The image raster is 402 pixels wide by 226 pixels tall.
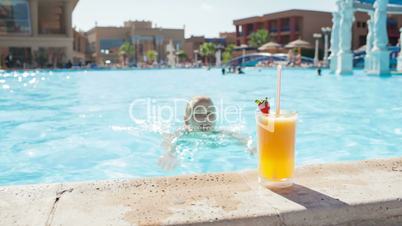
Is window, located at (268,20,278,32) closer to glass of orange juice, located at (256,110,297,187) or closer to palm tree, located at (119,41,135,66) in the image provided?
palm tree, located at (119,41,135,66)

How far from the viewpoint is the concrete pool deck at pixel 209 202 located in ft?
4.97

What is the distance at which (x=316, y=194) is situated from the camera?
1.75m

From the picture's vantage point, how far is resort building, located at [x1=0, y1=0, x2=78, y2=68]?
3584 centimetres

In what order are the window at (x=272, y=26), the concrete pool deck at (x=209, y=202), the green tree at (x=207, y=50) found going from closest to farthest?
the concrete pool deck at (x=209, y=202)
the window at (x=272, y=26)
the green tree at (x=207, y=50)

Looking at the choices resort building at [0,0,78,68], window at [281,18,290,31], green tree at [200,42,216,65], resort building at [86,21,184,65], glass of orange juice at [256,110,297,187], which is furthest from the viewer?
resort building at [86,21,184,65]

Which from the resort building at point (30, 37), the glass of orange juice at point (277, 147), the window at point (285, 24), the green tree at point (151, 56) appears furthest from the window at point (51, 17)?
the glass of orange juice at point (277, 147)

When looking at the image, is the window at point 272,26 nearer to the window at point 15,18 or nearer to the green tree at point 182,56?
the green tree at point 182,56

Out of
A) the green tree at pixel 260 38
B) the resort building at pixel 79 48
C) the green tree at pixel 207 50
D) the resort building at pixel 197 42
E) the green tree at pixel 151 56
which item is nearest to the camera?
the resort building at pixel 79 48

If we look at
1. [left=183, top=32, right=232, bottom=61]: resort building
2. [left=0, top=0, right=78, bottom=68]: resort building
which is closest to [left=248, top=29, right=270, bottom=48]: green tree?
[left=183, top=32, right=232, bottom=61]: resort building

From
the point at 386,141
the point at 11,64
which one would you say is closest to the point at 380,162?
the point at 386,141

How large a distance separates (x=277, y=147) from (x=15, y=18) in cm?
3892

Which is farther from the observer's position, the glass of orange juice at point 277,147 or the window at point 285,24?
the window at point 285,24

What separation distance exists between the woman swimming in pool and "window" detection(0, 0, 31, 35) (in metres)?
35.5

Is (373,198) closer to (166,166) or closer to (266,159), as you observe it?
(266,159)
